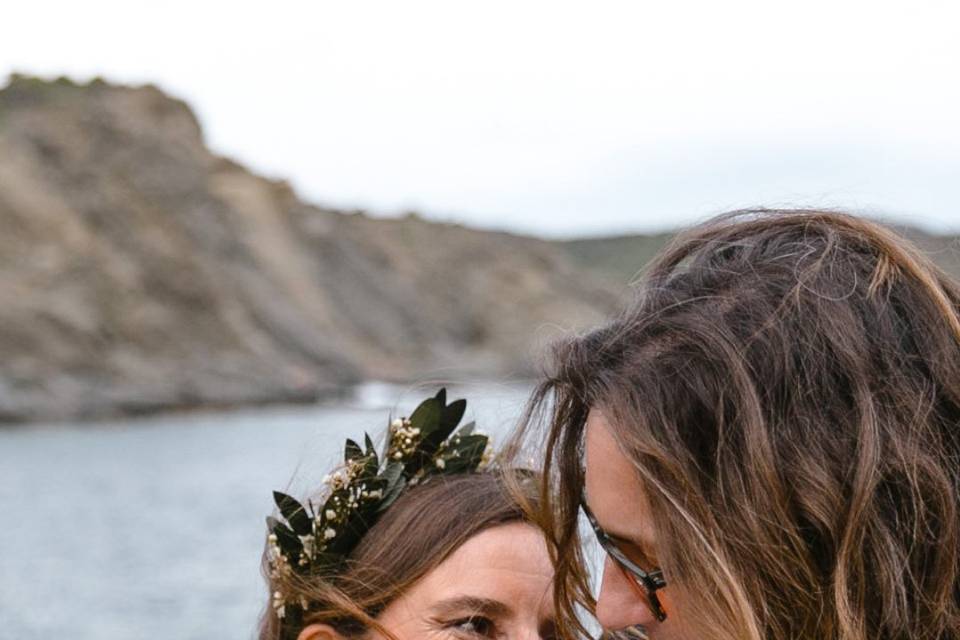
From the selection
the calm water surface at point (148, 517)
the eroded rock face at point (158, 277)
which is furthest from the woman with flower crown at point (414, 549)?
the eroded rock face at point (158, 277)

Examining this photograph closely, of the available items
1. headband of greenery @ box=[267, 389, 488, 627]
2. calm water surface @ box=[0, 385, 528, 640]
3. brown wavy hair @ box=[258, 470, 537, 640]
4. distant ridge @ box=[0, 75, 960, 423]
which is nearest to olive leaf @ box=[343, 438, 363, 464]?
headband of greenery @ box=[267, 389, 488, 627]

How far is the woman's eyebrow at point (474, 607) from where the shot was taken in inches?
139

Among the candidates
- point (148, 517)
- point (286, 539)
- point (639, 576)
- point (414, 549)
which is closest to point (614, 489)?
point (639, 576)

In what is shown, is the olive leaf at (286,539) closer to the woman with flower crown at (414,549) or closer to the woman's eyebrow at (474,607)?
the woman with flower crown at (414,549)

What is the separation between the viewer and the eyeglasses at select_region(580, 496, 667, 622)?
226 cm

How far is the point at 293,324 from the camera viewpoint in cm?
7169

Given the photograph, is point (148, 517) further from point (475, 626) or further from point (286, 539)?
point (475, 626)

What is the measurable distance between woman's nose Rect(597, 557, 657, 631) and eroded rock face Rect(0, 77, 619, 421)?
56.8 metres

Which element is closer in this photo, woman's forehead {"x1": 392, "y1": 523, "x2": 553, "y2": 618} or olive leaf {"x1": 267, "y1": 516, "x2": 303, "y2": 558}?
woman's forehead {"x1": 392, "y1": 523, "x2": 553, "y2": 618}

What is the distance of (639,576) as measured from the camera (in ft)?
7.49

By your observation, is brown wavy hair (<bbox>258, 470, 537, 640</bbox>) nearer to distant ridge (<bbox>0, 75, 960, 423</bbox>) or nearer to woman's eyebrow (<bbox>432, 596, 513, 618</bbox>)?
woman's eyebrow (<bbox>432, 596, 513, 618</bbox>)

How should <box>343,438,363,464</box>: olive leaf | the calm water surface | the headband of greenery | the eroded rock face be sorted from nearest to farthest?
the headband of greenery < <box>343,438,363,464</box>: olive leaf < the calm water surface < the eroded rock face

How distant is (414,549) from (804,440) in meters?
1.71

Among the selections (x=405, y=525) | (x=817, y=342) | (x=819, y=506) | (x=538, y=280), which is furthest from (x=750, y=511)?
(x=538, y=280)
